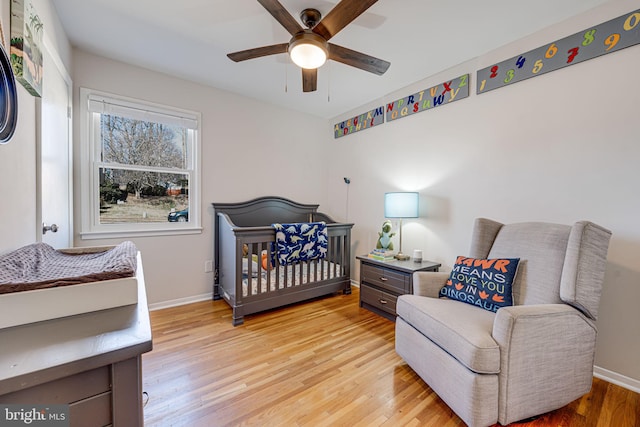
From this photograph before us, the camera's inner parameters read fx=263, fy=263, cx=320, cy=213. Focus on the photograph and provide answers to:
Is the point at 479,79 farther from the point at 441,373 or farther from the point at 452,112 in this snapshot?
the point at 441,373

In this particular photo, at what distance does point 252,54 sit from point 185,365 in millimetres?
2201

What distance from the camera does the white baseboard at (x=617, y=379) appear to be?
1617 mm

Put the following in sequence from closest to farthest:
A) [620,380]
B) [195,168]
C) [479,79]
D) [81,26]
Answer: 1. [620,380]
2. [81,26]
3. [479,79]
4. [195,168]

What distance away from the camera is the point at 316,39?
1.62m

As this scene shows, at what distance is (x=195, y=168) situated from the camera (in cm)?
291

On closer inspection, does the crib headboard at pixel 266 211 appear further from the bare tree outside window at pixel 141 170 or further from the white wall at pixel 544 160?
the white wall at pixel 544 160

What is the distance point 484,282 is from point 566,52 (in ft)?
5.65

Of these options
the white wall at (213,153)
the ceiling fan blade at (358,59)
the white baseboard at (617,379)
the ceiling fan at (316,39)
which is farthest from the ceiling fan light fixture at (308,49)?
the white baseboard at (617,379)

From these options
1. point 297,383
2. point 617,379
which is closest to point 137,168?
point 297,383

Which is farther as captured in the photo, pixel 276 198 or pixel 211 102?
pixel 276 198

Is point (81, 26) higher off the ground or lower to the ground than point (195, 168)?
higher

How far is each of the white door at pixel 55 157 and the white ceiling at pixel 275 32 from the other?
1.55ft

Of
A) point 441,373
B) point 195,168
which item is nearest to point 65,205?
point 195,168

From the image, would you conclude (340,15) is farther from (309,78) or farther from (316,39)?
(309,78)
